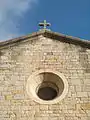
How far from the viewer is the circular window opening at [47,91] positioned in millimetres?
9008

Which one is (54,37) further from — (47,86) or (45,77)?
(47,86)

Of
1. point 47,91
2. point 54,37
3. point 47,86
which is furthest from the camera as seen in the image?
point 54,37

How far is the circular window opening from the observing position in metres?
9.01

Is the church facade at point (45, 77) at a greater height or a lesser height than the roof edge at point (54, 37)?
lesser

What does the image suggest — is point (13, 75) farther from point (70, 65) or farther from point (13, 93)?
point (70, 65)

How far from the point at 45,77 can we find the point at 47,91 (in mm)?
427

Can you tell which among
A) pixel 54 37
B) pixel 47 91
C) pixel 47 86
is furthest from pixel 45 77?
pixel 54 37

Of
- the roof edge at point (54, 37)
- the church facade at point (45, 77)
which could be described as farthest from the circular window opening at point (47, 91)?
the roof edge at point (54, 37)

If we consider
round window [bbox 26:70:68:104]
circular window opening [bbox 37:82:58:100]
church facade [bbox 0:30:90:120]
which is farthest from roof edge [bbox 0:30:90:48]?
circular window opening [bbox 37:82:58:100]

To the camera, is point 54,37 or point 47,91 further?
point 54,37

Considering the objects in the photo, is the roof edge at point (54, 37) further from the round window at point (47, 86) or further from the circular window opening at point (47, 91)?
the circular window opening at point (47, 91)

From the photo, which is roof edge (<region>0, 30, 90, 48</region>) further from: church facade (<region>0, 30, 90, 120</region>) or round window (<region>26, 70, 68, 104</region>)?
round window (<region>26, 70, 68, 104</region>)

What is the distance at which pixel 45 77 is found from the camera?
30.5 ft

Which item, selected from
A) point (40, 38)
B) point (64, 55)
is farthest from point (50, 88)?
point (40, 38)
